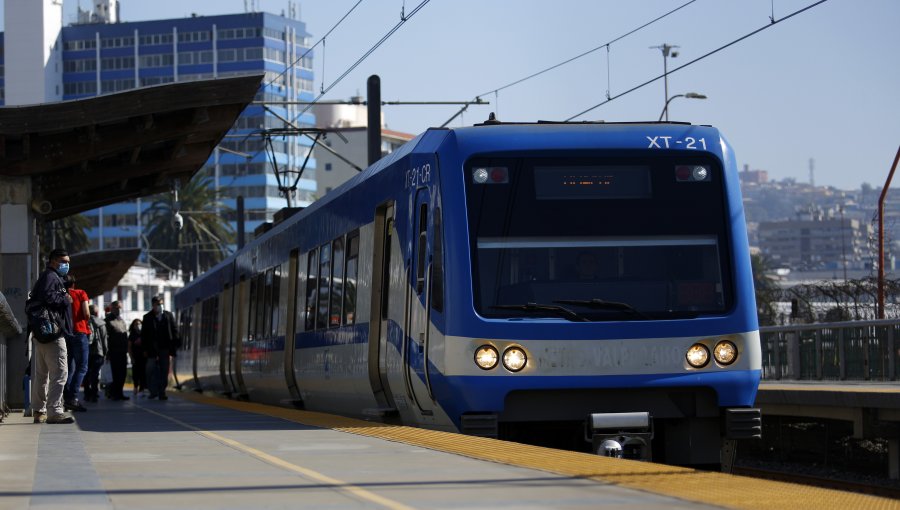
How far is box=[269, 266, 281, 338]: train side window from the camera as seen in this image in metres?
20.2

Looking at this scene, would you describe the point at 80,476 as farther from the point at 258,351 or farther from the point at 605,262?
the point at 258,351

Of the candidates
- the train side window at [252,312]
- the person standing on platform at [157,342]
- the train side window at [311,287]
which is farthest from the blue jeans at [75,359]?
the person standing on platform at [157,342]

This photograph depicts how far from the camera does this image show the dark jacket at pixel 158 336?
85.1 ft

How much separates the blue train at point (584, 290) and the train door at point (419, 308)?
0.02m

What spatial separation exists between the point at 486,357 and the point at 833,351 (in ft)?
49.3

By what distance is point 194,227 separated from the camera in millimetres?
89750

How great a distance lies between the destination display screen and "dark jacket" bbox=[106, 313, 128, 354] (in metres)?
14.4

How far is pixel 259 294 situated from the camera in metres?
22.5

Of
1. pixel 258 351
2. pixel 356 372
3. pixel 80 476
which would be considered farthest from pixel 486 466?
pixel 258 351

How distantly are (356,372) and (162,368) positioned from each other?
1177cm

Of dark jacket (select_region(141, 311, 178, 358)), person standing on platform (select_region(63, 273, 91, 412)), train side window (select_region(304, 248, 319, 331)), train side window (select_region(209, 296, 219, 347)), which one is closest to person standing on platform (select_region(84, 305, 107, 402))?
dark jacket (select_region(141, 311, 178, 358))

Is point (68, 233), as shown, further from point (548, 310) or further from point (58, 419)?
point (548, 310)

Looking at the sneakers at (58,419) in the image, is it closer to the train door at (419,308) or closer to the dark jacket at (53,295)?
the dark jacket at (53,295)

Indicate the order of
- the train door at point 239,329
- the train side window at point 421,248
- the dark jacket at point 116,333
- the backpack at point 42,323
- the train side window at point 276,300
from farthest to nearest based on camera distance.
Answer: the dark jacket at point 116,333 < the train door at point 239,329 < the train side window at point 276,300 < the backpack at point 42,323 < the train side window at point 421,248
